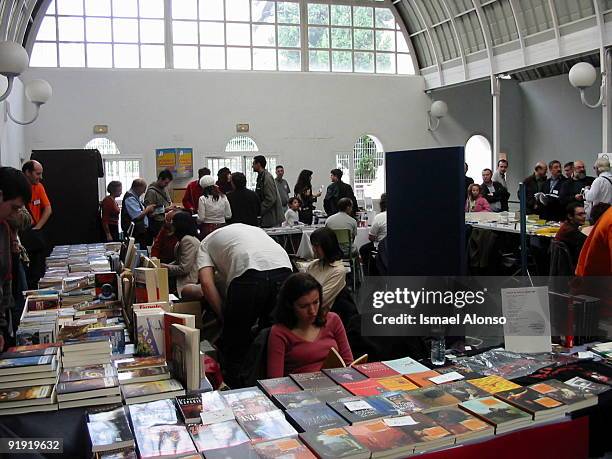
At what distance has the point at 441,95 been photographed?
18.2 meters

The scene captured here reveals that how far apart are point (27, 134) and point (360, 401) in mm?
13762

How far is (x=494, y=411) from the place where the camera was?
8.25 ft

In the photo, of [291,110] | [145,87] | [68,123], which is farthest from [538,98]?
[68,123]

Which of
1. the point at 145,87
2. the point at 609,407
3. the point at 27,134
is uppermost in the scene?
the point at 145,87

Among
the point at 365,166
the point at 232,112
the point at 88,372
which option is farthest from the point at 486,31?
the point at 88,372

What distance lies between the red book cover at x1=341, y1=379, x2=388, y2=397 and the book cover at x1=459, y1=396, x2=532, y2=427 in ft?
1.27

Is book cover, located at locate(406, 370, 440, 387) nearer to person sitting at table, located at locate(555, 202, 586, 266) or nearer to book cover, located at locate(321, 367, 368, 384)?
book cover, located at locate(321, 367, 368, 384)

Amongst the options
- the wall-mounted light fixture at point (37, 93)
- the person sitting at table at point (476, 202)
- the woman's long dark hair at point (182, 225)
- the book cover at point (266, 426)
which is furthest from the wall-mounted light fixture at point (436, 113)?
the book cover at point (266, 426)

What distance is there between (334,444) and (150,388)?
947 mm

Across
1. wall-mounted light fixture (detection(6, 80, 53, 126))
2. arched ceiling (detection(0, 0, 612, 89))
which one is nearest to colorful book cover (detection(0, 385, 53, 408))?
wall-mounted light fixture (detection(6, 80, 53, 126))

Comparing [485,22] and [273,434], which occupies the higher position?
[485,22]

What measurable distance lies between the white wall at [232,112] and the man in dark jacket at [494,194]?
19.0 ft

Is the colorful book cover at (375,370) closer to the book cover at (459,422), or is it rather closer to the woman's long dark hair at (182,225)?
the book cover at (459,422)

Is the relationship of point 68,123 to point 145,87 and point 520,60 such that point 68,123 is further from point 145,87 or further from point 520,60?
point 520,60
